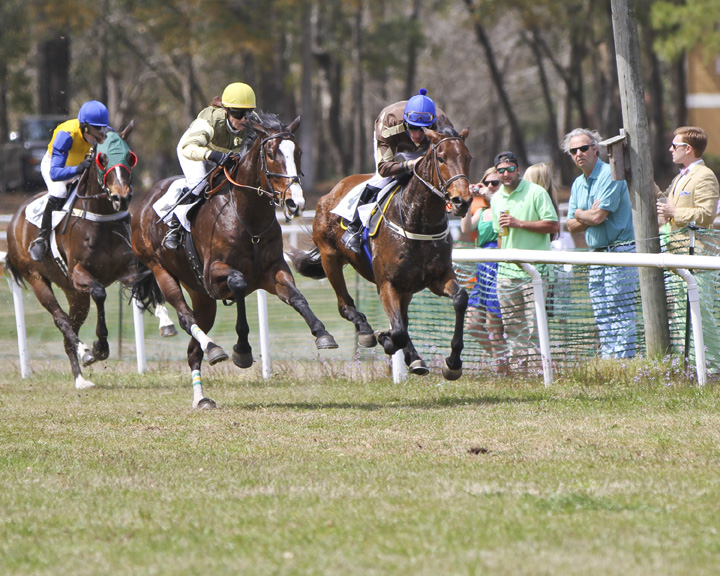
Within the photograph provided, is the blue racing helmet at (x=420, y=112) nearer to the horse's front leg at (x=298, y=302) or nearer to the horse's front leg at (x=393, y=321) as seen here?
the horse's front leg at (x=393, y=321)

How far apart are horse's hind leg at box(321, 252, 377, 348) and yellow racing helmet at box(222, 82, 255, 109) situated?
67.2 inches

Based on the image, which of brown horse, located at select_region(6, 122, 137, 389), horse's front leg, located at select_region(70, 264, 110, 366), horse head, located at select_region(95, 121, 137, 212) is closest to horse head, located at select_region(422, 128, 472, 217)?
horse head, located at select_region(95, 121, 137, 212)

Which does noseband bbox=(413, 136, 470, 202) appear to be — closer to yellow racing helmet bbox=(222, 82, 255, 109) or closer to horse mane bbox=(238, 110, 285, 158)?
horse mane bbox=(238, 110, 285, 158)

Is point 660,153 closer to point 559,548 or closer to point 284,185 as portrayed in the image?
point 284,185

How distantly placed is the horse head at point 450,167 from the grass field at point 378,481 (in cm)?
149

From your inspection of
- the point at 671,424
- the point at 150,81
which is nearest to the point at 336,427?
the point at 671,424

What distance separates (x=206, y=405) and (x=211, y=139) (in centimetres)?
210

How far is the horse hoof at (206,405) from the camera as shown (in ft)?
28.3

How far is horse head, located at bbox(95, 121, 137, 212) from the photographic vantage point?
31.3ft

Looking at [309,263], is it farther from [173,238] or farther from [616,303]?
[616,303]

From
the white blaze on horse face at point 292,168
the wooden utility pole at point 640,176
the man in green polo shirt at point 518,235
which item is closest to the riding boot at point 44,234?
the white blaze on horse face at point 292,168

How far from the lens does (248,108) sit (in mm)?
8508

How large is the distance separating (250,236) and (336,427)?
6.01 ft

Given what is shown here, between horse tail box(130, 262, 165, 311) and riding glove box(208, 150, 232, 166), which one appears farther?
horse tail box(130, 262, 165, 311)
